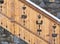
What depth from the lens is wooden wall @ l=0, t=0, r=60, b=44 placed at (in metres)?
6.18

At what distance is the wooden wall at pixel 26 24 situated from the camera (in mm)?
6176

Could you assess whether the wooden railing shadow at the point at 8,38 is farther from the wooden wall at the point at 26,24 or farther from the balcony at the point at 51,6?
the balcony at the point at 51,6

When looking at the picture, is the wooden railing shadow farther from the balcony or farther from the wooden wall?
the balcony

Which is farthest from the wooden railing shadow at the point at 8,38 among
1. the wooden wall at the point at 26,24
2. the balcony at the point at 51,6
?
the balcony at the point at 51,6

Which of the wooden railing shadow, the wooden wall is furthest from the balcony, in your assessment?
the wooden railing shadow

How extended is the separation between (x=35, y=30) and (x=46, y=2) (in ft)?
7.63

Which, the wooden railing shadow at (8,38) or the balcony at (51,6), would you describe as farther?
the balcony at (51,6)

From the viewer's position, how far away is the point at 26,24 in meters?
6.18

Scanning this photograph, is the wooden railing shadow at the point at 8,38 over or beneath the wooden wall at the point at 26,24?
beneath

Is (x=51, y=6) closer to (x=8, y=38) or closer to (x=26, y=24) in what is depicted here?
(x=26, y=24)

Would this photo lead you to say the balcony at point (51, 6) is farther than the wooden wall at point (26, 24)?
Yes

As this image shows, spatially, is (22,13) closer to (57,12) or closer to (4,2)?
(4,2)

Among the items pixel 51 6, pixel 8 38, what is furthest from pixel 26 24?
pixel 51 6

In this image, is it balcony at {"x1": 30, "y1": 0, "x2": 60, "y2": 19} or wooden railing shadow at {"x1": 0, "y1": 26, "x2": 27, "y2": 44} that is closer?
wooden railing shadow at {"x1": 0, "y1": 26, "x2": 27, "y2": 44}
